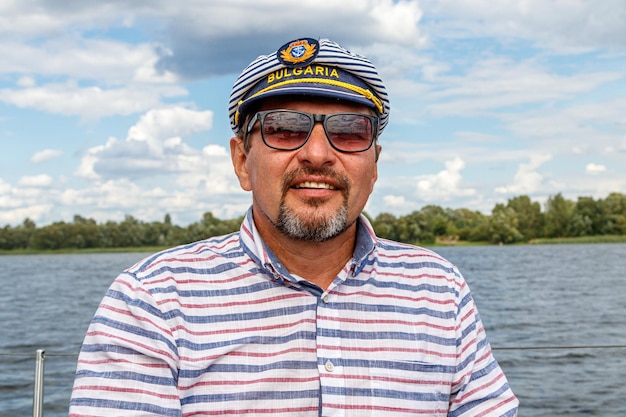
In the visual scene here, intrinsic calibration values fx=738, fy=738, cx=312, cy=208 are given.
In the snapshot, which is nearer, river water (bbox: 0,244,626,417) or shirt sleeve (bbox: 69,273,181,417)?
shirt sleeve (bbox: 69,273,181,417)

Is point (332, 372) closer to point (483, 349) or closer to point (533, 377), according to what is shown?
point (483, 349)

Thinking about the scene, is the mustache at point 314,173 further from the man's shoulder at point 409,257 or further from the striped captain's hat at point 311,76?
the man's shoulder at point 409,257

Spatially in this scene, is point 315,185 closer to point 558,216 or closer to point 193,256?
point 193,256

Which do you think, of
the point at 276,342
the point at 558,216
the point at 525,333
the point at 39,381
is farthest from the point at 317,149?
the point at 558,216

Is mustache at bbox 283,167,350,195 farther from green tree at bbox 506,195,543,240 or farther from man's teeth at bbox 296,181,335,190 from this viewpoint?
green tree at bbox 506,195,543,240

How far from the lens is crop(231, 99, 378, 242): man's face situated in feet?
5.75

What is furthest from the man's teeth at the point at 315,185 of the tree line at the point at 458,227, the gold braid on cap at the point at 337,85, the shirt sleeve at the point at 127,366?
the tree line at the point at 458,227

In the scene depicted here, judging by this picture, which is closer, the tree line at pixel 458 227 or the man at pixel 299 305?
the man at pixel 299 305

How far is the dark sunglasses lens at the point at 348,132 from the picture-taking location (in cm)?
177

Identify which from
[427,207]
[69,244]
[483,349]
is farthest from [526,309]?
[69,244]

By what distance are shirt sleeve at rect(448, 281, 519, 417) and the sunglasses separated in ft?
1.72

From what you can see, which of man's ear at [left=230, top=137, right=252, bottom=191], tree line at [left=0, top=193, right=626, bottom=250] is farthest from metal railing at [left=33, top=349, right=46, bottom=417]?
tree line at [left=0, top=193, right=626, bottom=250]

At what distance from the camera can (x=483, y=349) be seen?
190 centimetres

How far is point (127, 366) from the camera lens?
1.58 meters
